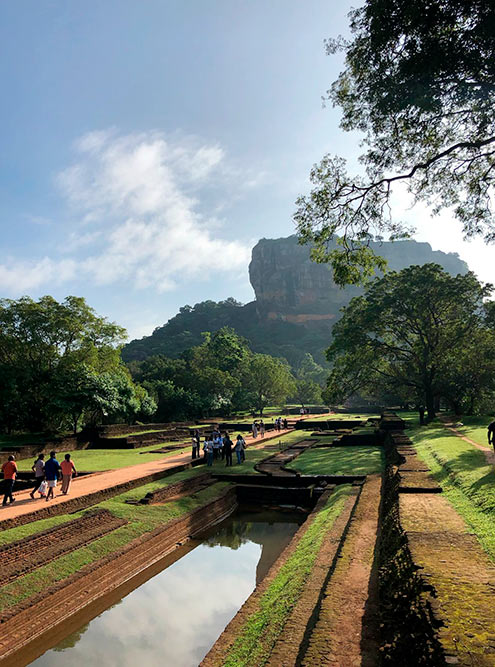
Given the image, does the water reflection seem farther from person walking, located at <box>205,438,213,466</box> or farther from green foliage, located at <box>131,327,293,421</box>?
green foliage, located at <box>131,327,293,421</box>

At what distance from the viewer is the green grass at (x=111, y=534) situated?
686 centimetres

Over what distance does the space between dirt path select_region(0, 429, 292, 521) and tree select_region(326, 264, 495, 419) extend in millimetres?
13251

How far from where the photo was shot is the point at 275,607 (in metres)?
5.65

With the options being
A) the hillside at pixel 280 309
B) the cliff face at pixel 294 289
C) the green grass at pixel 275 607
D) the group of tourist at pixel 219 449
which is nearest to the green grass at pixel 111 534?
the group of tourist at pixel 219 449

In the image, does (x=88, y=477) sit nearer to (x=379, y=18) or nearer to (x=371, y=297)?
(x=379, y=18)

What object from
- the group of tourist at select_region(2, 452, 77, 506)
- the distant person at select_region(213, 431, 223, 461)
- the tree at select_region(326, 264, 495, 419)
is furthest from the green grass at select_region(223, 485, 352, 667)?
the tree at select_region(326, 264, 495, 419)

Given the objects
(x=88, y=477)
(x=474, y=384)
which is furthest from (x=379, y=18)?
(x=474, y=384)

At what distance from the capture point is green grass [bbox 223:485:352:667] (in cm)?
458

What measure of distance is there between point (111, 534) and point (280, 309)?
145 meters

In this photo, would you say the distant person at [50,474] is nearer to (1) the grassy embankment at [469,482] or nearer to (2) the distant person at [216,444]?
(2) the distant person at [216,444]

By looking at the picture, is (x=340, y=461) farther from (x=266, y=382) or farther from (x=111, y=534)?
(x=266, y=382)

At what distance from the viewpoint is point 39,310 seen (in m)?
28.7

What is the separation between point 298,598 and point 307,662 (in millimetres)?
1846

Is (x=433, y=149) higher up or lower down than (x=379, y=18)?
lower down
